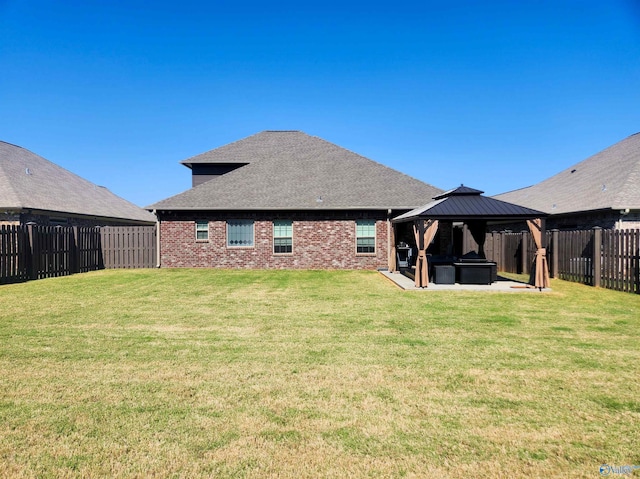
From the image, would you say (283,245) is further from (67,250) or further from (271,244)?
(67,250)

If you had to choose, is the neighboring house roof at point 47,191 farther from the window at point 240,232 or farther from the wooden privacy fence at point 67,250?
the window at point 240,232

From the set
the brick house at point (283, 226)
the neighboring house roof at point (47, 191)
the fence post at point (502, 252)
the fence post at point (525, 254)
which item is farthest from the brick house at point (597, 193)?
the neighboring house roof at point (47, 191)

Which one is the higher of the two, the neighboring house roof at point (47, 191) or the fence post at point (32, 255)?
the neighboring house roof at point (47, 191)

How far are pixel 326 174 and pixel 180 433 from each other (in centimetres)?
1925

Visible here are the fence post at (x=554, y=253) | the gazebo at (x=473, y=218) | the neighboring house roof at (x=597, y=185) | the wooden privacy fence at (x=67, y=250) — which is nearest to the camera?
the gazebo at (x=473, y=218)

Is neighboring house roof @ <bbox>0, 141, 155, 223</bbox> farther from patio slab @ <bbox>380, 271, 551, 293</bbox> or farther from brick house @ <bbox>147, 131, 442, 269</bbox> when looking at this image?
patio slab @ <bbox>380, 271, 551, 293</bbox>

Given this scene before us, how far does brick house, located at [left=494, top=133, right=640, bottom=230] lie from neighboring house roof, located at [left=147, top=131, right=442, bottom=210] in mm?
6638

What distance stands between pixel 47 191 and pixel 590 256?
27392mm

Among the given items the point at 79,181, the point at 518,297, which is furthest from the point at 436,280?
the point at 79,181

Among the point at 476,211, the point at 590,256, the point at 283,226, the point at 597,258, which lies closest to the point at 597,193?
the point at 590,256

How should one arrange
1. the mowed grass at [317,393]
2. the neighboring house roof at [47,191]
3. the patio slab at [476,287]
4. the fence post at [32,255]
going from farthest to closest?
the neighboring house roof at [47,191], the fence post at [32,255], the patio slab at [476,287], the mowed grass at [317,393]

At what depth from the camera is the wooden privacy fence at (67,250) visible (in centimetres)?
1402

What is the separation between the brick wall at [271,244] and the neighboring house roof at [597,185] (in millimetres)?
9701

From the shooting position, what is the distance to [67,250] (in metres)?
16.9
